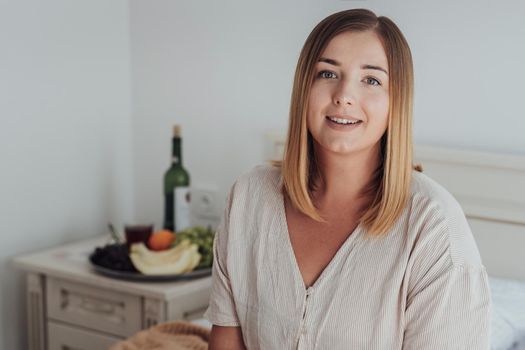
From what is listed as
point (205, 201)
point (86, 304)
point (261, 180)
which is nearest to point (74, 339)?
point (86, 304)

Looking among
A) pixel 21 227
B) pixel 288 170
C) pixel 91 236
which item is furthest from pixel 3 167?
pixel 288 170

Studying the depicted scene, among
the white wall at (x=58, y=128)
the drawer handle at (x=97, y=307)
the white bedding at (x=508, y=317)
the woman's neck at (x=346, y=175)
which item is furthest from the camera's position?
the white wall at (x=58, y=128)

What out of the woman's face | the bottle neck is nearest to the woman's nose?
the woman's face

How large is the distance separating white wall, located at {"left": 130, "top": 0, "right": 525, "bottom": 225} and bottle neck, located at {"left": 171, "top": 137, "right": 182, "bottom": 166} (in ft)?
0.51

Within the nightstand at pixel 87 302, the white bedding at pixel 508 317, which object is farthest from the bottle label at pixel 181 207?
the white bedding at pixel 508 317

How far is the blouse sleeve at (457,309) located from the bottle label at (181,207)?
1.20 m

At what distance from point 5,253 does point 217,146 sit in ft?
2.13

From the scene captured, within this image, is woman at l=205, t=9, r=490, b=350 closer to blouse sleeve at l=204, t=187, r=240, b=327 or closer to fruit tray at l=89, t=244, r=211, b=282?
blouse sleeve at l=204, t=187, r=240, b=327

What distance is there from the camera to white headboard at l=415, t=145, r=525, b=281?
176 cm

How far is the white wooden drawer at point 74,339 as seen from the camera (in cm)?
203

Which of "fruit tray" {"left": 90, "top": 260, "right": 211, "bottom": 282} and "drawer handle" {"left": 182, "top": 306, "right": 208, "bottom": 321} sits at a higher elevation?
"fruit tray" {"left": 90, "top": 260, "right": 211, "bottom": 282}

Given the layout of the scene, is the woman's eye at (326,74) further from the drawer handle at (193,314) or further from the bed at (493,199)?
the drawer handle at (193,314)

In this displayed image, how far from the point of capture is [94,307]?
204 centimetres

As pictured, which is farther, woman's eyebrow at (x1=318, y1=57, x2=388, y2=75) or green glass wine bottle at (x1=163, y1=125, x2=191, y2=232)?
green glass wine bottle at (x1=163, y1=125, x2=191, y2=232)
